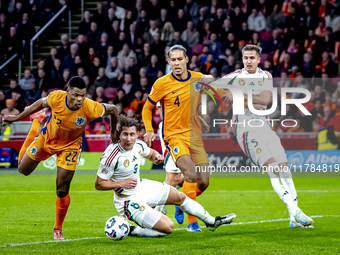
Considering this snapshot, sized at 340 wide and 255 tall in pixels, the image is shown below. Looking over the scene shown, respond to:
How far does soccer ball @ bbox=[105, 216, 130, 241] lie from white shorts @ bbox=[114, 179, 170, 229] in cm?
15

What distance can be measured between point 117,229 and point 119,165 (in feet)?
2.48

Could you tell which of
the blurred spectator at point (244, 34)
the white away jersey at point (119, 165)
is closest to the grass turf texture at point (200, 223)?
the white away jersey at point (119, 165)

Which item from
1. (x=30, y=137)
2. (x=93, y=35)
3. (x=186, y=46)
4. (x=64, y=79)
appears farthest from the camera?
(x=93, y=35)

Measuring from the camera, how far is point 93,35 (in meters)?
18.7

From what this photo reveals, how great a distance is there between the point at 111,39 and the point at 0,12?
5.87 metres

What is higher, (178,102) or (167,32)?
(167,32)

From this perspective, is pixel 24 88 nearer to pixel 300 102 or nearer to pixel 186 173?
pixel 300 102

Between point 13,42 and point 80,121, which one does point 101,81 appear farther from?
point 80,121

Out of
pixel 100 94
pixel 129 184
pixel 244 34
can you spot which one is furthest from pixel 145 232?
pixel 244 34

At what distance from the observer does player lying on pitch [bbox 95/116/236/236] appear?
5.84m

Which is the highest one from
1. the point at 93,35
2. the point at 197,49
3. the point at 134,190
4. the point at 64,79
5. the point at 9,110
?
the point at 93,35

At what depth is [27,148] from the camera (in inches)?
274

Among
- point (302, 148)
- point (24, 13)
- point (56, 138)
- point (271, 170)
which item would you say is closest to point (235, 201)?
point (271, 170)

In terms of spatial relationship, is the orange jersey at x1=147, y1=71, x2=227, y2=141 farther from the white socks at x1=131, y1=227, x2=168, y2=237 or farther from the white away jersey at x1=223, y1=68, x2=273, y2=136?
the white socks at x1=131, y1=227, x2=168, y2=237
